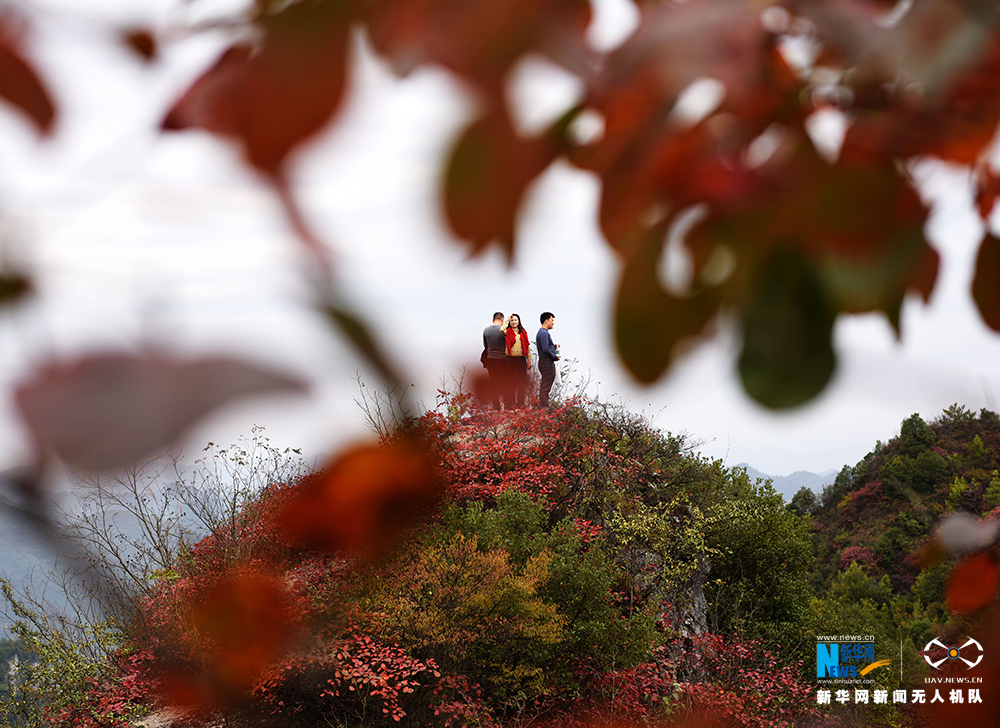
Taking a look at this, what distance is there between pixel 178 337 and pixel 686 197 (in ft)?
0.84

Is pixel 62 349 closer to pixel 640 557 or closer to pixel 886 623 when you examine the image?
pixel 640 557

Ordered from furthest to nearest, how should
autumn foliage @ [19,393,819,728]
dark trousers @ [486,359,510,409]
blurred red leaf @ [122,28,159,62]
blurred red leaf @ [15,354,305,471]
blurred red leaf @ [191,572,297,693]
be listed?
autumn foliage @ [19,393,819,728] < blurred red leaf @ [191,572,297,693] < dark trousers @ [486,359,510,409] < blurred red leaf @ [122,28,159,62] < blurred red leaf @ [15,354,305,471]

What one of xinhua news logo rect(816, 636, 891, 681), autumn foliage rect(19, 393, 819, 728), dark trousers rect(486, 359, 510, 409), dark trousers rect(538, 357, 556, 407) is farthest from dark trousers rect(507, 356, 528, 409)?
xinhua news logo rect(816, 636, 891, 681)

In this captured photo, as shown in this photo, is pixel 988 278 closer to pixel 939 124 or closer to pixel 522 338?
pixel 939 124

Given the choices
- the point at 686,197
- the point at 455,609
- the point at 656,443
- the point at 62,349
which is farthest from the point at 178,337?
the point at 656,443

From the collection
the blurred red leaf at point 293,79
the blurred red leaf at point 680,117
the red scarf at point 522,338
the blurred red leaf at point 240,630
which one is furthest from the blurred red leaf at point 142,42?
the red scarf at point 522,338

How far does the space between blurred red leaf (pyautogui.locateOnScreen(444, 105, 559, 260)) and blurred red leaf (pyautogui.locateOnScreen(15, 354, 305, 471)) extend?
0.37 ft

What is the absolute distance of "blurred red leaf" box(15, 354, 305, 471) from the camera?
206 millimetres

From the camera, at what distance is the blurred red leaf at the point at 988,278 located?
44 cm

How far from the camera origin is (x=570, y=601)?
4484 millimetres

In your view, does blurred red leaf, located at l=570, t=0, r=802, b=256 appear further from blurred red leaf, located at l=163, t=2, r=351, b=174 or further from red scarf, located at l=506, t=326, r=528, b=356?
red scarf, located at l=506, t=326, r=528, b=356

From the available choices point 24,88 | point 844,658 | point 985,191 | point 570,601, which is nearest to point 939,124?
point 985,191

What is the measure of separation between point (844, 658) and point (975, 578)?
5.99 meters

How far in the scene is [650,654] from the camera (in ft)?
15.2
